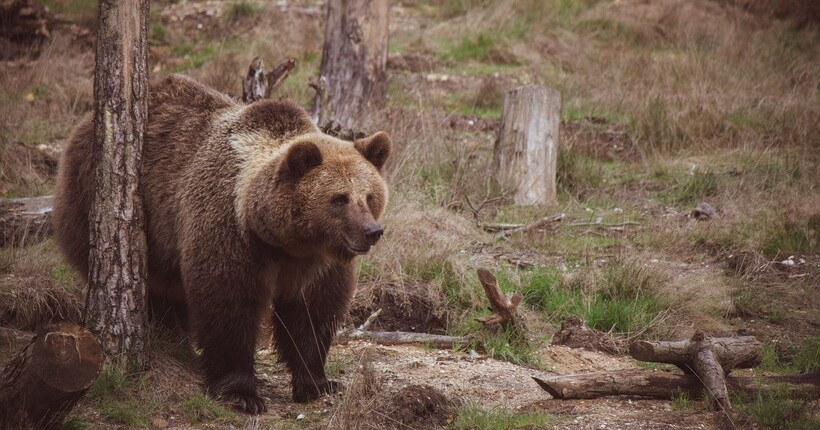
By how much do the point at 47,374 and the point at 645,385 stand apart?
3.25 m

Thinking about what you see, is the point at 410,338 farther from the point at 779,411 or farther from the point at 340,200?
the point at 779,411

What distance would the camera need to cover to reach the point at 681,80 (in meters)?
12.1

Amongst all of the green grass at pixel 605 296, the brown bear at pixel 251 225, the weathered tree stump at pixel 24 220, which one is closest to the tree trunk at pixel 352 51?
the weathered tree stump at pixel 24 220

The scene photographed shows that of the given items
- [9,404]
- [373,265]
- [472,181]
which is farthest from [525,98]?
[9,404]

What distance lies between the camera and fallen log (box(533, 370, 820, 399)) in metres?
5.17

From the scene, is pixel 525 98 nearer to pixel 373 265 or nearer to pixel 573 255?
pixel 573 255

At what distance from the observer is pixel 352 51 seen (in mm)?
11148

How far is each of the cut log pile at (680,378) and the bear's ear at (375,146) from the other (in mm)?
1616

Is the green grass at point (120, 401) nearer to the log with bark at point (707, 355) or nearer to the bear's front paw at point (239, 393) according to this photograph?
the bear's front paw at point (239, 393)

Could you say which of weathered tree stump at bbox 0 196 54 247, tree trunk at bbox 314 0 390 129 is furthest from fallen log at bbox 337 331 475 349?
tree trunk at bbox 314 0 390 129

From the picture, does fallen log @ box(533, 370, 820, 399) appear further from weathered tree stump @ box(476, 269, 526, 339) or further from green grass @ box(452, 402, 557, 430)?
weathered tree stump @ box(476, 269, 526, 339)

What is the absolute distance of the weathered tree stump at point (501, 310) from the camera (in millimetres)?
6113

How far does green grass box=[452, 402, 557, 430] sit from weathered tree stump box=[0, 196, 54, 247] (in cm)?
400

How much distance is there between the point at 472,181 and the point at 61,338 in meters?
5.72
